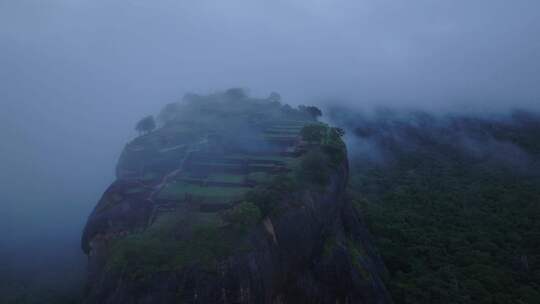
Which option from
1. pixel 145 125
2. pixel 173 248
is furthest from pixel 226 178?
pixel 145 125

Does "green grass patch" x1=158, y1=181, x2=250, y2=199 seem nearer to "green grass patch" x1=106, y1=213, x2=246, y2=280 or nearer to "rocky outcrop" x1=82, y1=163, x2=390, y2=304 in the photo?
"rocky outcrop" x1=82, y1=163, x2=390, y2=304

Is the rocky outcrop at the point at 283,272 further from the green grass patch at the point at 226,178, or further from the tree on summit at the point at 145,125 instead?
the tree on summit at the point at 145,125

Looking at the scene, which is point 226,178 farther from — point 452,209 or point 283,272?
point 452,209

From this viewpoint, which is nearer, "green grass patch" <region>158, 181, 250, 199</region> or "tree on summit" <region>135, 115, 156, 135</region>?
"green grass patch" <region>158, 181, 250, 199</region>

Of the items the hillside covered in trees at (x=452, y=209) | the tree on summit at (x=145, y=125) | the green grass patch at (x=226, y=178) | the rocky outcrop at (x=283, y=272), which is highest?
the tree on summit at (x=145, y=125)

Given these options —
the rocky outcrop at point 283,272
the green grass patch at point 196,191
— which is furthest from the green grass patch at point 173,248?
the green grass patch at point 196,191

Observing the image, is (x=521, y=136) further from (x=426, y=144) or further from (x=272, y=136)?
(x=272, y=136)

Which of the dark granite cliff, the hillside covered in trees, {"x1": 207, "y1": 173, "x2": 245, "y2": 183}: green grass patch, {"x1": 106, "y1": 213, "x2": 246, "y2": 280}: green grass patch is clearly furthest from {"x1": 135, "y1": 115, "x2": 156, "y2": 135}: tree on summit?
the hillside covered in trees

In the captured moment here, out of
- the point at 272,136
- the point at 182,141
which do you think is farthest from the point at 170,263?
the point at 272,136
